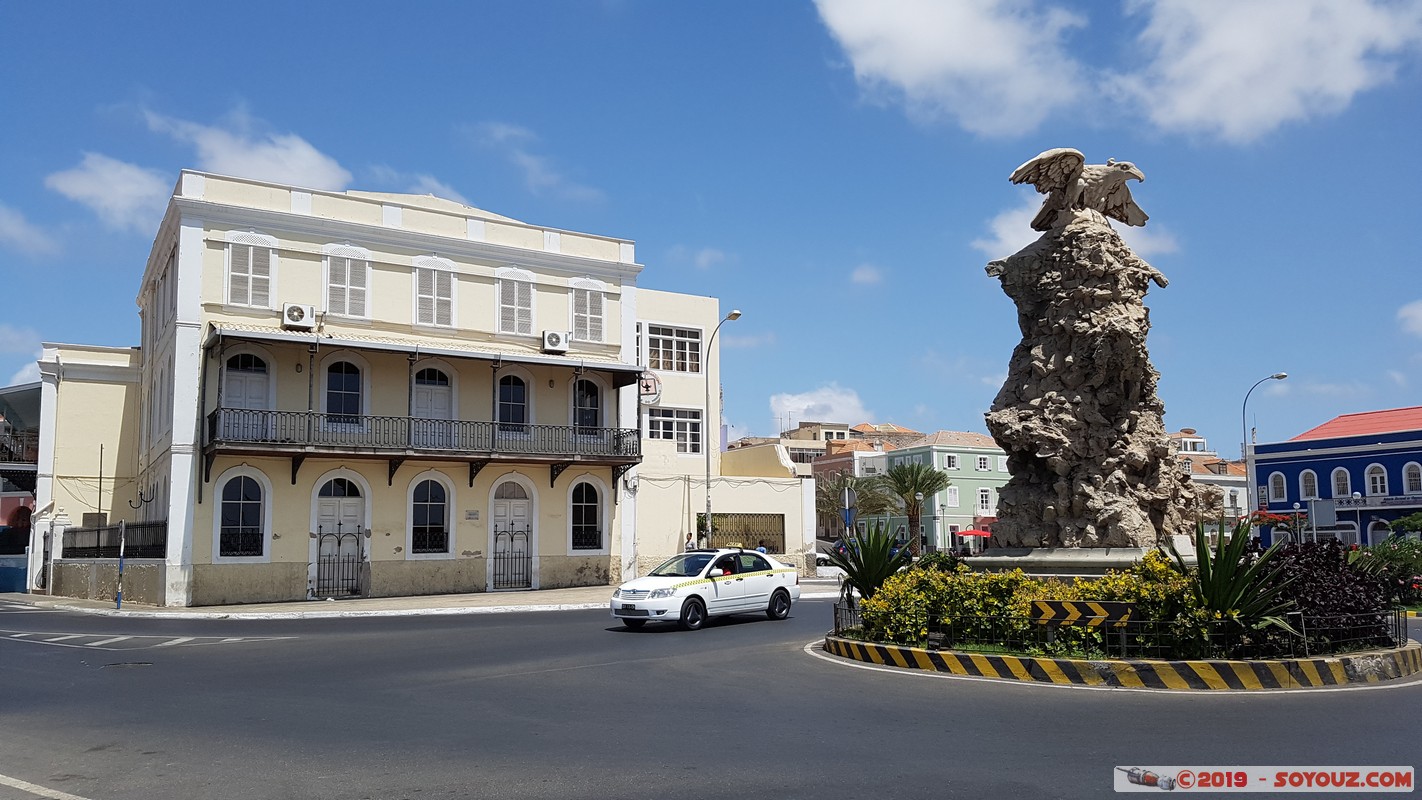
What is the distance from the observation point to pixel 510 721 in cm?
947

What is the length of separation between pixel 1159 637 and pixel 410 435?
2347 centimetres

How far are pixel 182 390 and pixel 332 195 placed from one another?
278 inches

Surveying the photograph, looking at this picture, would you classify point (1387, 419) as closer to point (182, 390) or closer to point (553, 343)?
point (553, 343)

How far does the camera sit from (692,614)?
19.0 m

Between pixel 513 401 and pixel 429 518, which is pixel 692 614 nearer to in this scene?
pixel 429 518

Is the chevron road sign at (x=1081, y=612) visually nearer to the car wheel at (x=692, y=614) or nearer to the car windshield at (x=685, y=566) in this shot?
the car wheel at (x=692, y=614)

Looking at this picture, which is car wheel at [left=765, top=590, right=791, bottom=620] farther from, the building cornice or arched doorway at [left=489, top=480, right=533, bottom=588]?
the building cornice

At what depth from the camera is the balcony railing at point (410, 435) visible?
1116 inches

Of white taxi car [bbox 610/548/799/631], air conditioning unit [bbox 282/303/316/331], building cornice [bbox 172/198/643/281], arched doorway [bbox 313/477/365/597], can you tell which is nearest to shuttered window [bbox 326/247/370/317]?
building cornice [bbox 172/198/643/281]

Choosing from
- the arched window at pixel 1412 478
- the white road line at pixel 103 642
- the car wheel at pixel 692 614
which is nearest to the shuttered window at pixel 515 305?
the car wheel at pixel 692 614

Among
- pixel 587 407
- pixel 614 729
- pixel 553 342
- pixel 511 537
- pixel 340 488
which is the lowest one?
pixel 614 729

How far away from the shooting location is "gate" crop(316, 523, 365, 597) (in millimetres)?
29812

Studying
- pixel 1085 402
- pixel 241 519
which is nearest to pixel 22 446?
pixel 241 519

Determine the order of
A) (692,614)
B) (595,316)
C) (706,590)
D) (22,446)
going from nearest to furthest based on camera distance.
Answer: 1. (692,614)
2. (706,590)
3. (595,316)
4. (22,446)
